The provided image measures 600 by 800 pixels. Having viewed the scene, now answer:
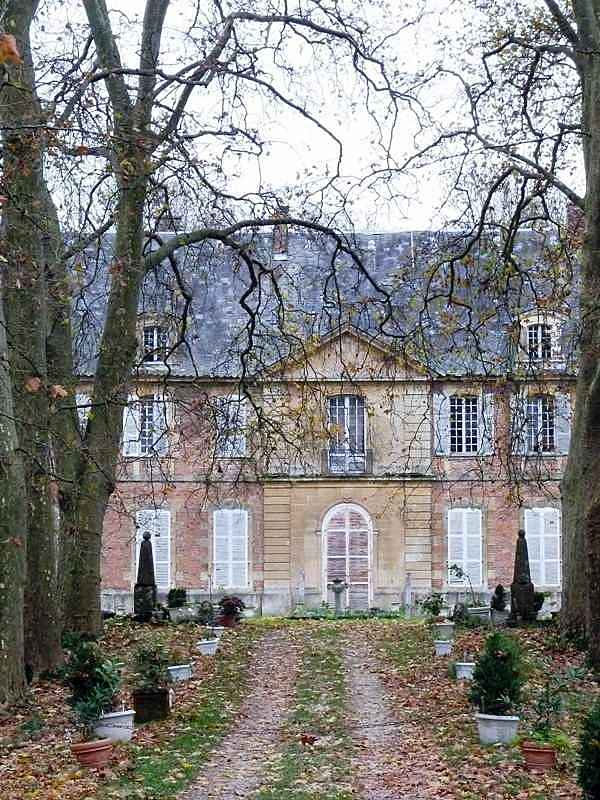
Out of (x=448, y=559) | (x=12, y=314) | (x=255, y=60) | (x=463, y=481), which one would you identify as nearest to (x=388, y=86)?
(x=255, y=60)

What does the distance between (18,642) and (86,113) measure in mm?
5304

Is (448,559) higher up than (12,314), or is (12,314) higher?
(12,314)

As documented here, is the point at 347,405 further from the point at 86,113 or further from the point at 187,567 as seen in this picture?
the point at 86,113

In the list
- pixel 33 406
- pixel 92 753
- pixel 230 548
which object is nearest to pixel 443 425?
pixel 230 548

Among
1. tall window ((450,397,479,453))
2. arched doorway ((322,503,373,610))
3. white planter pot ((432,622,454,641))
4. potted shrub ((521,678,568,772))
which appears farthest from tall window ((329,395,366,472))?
potted shrub ((521,678,568,772))

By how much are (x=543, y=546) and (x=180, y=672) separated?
1767 centimetres

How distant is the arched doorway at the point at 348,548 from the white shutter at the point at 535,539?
399 cm

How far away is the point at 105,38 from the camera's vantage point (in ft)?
53.9

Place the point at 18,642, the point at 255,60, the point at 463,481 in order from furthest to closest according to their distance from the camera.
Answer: the point at 463,481 → the point at 255,60 → the point at 18,642

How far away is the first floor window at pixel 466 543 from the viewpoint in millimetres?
30938

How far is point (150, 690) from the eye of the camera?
12133 millimetres

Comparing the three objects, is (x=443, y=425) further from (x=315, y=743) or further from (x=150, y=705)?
(x=315, y=743)

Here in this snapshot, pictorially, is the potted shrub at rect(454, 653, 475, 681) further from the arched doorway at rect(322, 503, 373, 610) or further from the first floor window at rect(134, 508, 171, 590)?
the first floor window at rect(134, 508, 171, 590)

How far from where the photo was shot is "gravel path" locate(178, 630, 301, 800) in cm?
952
